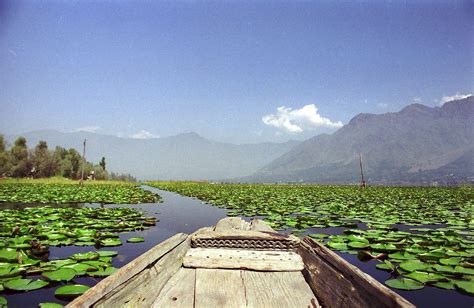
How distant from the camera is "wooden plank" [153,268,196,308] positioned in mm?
2100

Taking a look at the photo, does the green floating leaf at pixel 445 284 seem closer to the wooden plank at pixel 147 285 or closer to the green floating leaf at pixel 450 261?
the green floating leaf at pixel 450 261

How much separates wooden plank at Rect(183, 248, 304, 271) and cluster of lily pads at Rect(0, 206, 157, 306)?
1.14m

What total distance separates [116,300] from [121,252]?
3325 mm

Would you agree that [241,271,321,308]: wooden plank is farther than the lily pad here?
No

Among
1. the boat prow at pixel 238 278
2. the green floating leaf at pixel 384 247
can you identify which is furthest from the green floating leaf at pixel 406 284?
the green floating leaf at pixel 384 247

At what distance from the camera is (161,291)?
7.61 ft

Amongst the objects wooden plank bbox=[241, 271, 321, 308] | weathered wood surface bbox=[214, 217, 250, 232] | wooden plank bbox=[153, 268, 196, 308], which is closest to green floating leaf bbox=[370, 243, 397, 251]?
weathered wood surface bbox=[214, 217, 250, 232]

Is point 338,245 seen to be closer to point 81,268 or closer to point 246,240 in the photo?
point 246,240

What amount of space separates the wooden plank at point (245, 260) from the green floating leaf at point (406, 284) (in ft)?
3.85

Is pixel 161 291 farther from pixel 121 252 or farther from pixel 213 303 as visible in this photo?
pixel 121 252

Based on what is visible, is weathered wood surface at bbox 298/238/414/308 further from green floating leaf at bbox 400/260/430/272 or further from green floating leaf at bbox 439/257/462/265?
green floating leaf at bbox 439/257/462/265

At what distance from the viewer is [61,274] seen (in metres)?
3.15

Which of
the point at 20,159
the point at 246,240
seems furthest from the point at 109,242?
the point at 20,159

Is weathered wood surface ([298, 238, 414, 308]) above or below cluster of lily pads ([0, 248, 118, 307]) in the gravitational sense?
above
